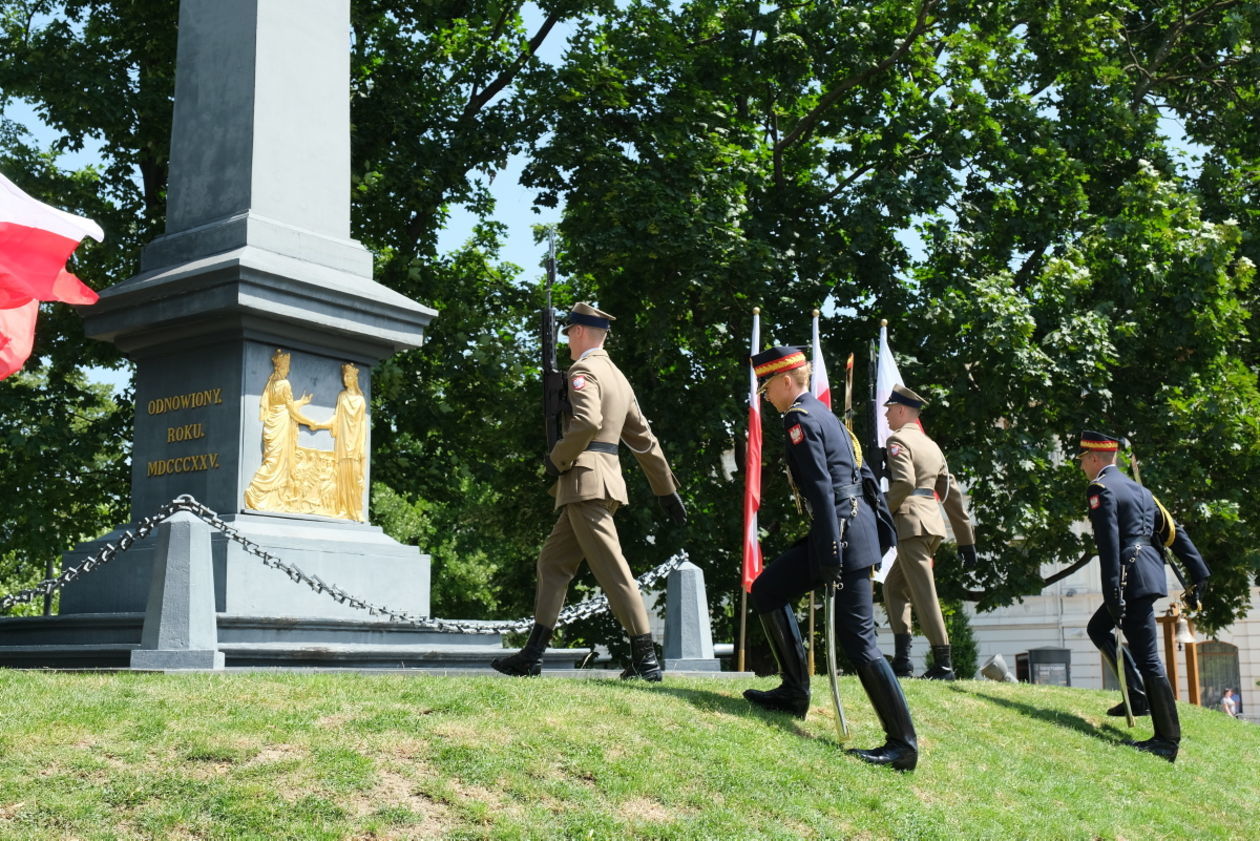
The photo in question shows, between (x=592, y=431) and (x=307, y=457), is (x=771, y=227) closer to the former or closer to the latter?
(x=307, y=457)

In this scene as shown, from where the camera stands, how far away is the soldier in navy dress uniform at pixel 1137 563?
1066cm

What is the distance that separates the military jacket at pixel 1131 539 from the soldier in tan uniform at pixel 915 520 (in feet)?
4.66

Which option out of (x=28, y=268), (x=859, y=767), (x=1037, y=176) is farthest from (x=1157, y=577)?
(x=1037, y=176)

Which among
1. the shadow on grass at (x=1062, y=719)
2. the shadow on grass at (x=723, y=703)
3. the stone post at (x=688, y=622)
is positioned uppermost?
the stone post at (x=688, y=622)

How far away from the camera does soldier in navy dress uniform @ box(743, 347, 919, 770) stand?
7.53 meters

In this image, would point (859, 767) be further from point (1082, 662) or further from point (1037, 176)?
point (1082, 662)

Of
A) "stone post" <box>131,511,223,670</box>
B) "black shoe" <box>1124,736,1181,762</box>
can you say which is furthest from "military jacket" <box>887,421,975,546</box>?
"stone post" <box>131,511,223,670</box>

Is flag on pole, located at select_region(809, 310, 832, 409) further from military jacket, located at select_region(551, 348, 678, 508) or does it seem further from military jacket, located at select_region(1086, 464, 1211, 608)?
military jacket, located at select_region(551, 348, 678, 508)

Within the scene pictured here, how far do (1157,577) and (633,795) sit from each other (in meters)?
6.17

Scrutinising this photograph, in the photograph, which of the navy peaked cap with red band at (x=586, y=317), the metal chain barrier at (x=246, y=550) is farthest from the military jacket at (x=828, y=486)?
the metal chain barrier at (x=246, y=550)

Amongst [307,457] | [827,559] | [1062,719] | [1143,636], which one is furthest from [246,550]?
[1143,636]

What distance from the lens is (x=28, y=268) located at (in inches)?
246

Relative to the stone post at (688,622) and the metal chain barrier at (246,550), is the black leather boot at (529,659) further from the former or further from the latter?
the stone post at (688,622)

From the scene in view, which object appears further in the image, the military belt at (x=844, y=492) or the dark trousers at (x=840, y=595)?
the military belt at (x=844, y=492)
